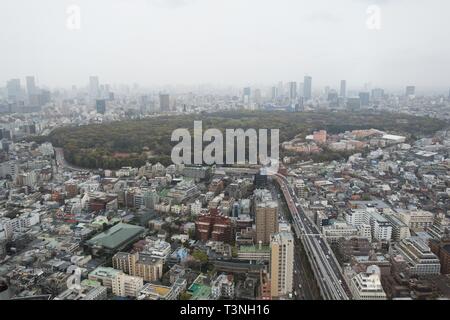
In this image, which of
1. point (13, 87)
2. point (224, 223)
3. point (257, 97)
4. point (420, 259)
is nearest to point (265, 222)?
point (224, 223)

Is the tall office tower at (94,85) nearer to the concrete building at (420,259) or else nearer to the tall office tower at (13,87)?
the tall office tower at (13,87)

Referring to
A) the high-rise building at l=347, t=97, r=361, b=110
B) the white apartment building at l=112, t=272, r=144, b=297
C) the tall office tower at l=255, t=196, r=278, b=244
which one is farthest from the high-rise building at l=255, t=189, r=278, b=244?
the high-rise building at l=347, t=97, r=361, b=110

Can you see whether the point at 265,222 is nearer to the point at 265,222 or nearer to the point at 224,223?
the point at 265,222

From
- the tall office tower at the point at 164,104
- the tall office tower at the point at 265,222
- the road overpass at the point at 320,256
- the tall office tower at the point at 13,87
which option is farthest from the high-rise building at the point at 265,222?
the tall office tower at the point at 164,104

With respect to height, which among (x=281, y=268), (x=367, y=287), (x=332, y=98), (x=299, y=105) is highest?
(x=332, y=98)

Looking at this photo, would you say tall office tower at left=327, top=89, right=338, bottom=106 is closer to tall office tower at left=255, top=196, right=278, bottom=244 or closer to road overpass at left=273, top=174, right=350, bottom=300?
road overpass at left=273, top=174, right=350, bottom=300

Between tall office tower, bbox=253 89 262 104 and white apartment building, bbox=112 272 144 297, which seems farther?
tall office tower, bbox=253 89 262 104
